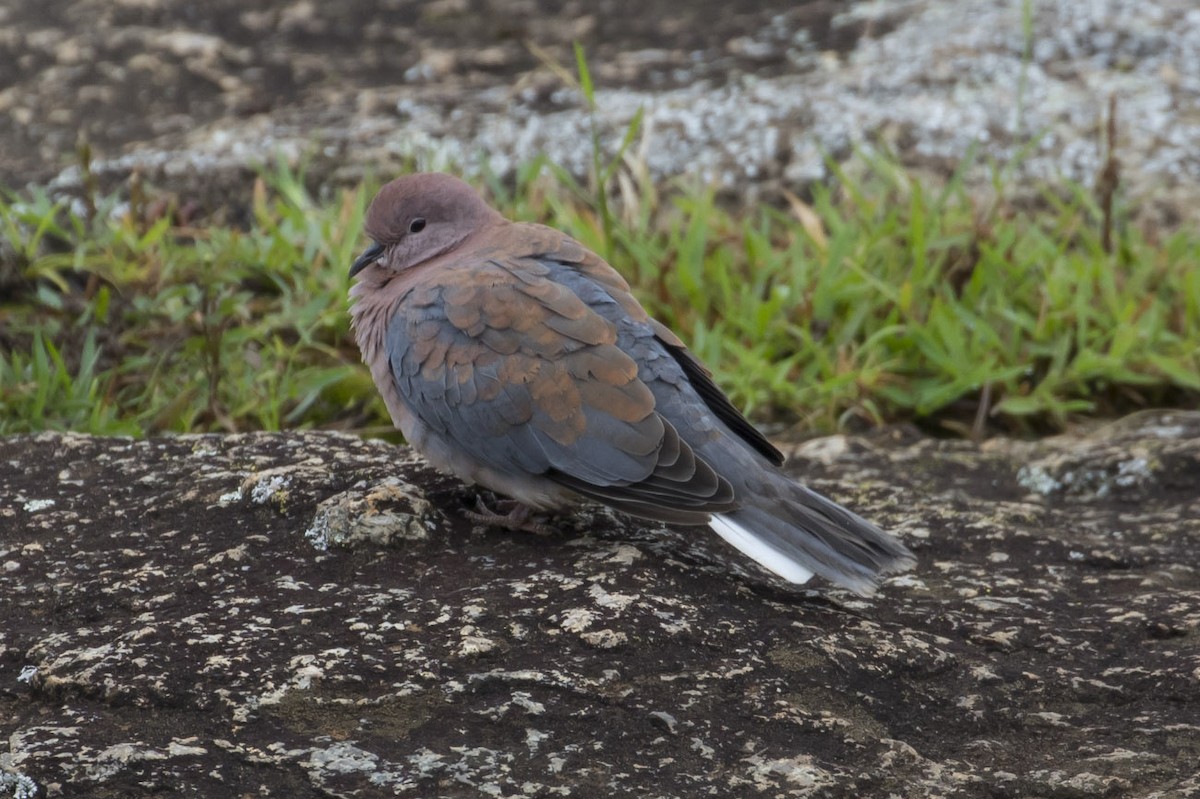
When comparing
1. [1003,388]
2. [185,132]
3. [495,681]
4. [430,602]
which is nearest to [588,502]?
[430,602]

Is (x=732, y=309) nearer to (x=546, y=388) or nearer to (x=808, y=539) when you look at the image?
(x=546, y=388)

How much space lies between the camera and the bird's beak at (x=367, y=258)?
3604mm

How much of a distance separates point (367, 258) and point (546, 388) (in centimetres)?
98

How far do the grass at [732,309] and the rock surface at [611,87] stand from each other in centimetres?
39

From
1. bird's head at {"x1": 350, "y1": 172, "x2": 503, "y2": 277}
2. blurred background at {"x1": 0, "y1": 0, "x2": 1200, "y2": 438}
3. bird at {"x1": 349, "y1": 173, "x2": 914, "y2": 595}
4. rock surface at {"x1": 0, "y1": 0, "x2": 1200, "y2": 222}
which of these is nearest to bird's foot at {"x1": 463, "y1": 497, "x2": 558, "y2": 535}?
bird at {"x1": 349, "y1": 173, "x2": 914, "y2": 595}

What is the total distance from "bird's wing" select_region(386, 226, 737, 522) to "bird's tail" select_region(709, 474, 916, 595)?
2.5 inches

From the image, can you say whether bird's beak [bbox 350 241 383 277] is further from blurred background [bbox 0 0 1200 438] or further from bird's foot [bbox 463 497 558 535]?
bird's foot [bbox 463 497 558 535]

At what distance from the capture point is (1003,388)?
414cm

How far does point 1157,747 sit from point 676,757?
0.78 metres

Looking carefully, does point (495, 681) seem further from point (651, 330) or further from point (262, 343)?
point (262, 343)

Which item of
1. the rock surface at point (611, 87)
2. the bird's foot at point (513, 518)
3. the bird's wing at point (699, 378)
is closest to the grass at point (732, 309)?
the rock surface at point (611, 87)

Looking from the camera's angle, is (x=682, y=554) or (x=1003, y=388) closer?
(x=682, y=554)

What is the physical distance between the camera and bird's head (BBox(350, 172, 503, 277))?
3.61m

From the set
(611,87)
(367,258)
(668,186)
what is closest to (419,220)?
(367,258)
